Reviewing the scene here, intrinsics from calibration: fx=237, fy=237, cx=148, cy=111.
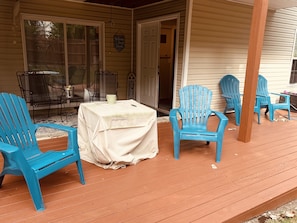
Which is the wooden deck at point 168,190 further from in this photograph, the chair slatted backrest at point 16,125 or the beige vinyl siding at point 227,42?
the beige vinyl siding at point 227,42

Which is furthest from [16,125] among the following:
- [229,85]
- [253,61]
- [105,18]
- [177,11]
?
[229,85]

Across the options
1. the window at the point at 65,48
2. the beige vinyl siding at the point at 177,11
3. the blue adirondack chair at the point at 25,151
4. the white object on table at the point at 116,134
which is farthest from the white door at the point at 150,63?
the blue adirondack chair at the point at 25,151

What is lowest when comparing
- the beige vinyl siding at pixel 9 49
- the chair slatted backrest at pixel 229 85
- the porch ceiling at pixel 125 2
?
the chair slatted backrest at pixel 229 85

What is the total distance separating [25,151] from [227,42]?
175 inches

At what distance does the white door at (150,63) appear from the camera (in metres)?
5.55

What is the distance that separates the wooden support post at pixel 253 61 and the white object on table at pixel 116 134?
152 centimetres

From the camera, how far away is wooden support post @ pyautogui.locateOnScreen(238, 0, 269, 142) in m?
3.20

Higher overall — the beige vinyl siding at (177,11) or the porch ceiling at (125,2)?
the porch ceiling at (125,2)

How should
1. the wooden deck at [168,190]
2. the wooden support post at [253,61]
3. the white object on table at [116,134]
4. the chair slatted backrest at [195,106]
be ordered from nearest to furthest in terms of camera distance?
the wooden deck at [168,190] < the white object on table at [116,134] < the wooden support post at [253,61] < the chair slatted backrest at [195,106]

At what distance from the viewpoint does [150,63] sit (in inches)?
229

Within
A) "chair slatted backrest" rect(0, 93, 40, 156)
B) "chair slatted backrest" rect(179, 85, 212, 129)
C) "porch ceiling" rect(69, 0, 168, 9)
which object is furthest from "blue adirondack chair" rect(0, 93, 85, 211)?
"porch ceiling" rect(69, 0, 168, 9)

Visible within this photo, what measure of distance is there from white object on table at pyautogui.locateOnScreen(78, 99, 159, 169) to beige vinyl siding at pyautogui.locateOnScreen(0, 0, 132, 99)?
3.00 meters

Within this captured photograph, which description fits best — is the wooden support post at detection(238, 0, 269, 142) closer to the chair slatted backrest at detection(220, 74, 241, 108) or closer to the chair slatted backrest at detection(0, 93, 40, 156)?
the chair slatted backrest at detection(220, 74, 241, 108)

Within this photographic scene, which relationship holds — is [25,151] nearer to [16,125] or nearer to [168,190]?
[16,125]
